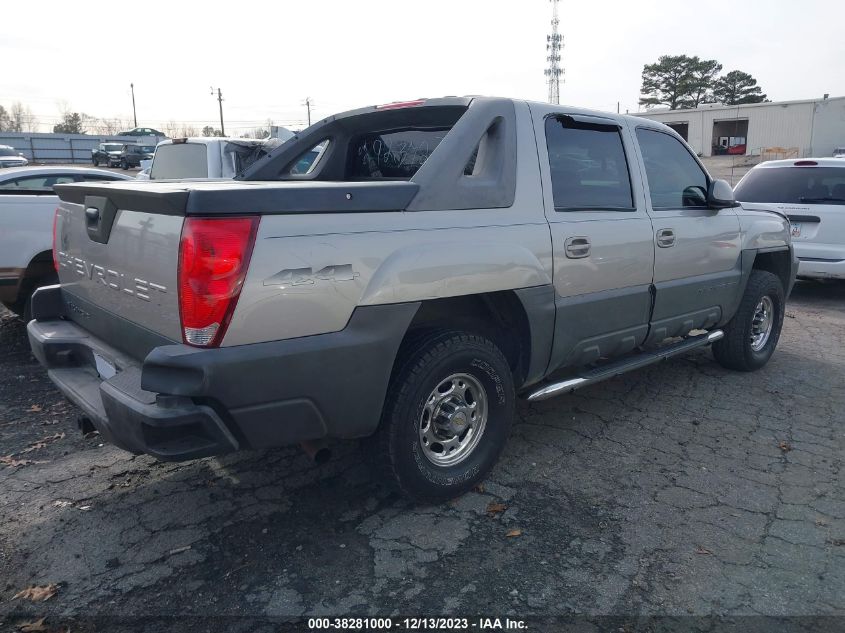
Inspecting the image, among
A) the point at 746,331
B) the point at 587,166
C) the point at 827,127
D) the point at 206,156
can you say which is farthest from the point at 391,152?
the point at 827,127

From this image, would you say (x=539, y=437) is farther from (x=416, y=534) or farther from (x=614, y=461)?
(x=416, y=534)

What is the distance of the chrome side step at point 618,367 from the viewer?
3768mm

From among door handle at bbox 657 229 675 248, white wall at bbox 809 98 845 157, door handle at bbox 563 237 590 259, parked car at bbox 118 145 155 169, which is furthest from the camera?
white wall at bbox 809 98 845 157

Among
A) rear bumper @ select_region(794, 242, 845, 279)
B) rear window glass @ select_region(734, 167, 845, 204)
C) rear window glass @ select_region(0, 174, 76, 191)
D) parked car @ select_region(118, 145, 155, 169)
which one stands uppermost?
parked car @ select_region(118, 145, 155, 169)

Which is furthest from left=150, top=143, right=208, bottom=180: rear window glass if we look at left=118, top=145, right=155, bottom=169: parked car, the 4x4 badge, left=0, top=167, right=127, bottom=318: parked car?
left=118, top=145, right=155, bottom=169: parked car

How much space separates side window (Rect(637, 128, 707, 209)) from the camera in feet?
14.8

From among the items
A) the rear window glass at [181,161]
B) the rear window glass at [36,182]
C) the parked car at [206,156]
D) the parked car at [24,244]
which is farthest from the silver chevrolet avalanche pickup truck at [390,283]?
the rear window glass at [181,161]

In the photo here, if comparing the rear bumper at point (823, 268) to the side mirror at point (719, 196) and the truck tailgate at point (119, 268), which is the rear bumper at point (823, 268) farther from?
the truck tailgate at point (119, 268)

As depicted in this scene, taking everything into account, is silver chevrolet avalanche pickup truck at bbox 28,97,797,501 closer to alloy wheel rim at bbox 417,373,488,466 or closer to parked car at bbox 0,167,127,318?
alloy wheel rim at bbox 417,373,488,466

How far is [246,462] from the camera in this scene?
12.6ft

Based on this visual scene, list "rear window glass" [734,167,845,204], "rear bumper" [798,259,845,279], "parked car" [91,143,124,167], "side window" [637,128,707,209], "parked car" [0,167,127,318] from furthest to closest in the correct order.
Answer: "parked car" [91,143,124,167] → "rear window glass" [734,167,845,204] → "rear bumper" [798,259,845,279] → "parked car" [0,167,127,318] → "side window" [637,128,707,209]

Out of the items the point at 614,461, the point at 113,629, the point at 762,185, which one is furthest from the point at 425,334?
the point at 762,185

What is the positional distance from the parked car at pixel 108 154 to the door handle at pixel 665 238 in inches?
1624

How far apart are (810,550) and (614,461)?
1112 mm
